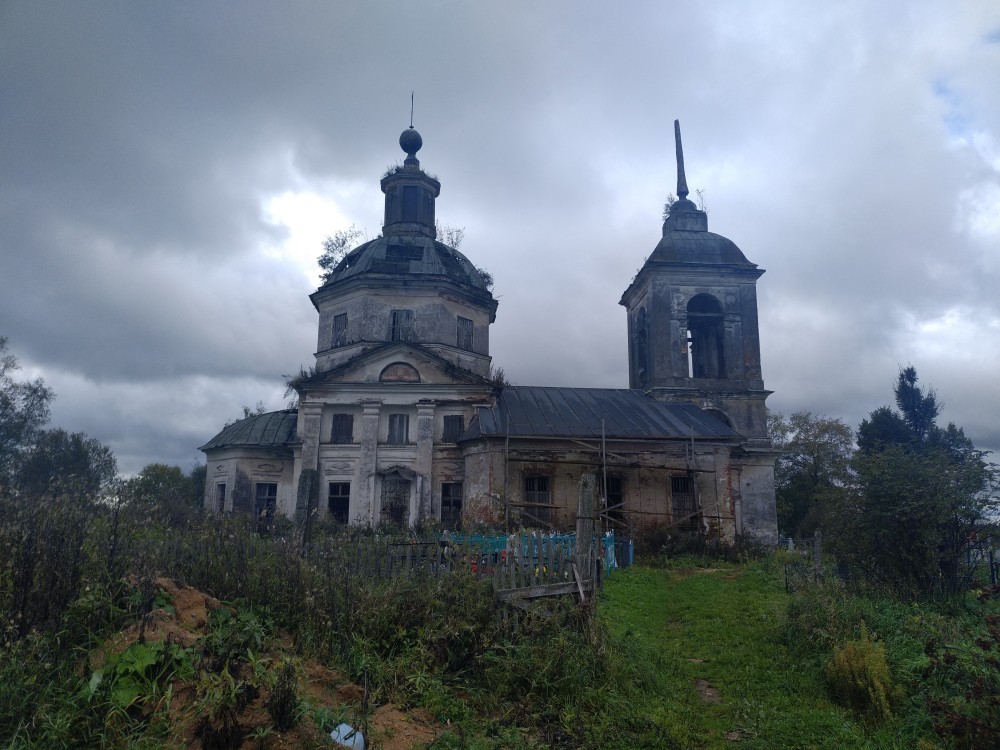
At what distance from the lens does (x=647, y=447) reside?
67.7ft

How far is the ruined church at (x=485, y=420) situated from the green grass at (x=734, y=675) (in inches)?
298

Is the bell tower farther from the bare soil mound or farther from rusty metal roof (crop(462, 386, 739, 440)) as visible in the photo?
the bare soil mound

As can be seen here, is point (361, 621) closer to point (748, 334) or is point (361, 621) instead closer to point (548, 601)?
point (548, 601)

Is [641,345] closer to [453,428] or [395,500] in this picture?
[453,428]

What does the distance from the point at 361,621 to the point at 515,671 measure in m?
1.58

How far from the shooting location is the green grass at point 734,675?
5379mm

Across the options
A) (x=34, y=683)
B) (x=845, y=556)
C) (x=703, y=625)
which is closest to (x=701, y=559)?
(x=845, y=556)

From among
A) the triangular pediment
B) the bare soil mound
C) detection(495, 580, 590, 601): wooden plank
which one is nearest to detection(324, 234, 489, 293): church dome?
the triangular pediment

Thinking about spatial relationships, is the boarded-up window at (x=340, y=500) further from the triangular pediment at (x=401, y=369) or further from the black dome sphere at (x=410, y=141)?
the black dome sphere at (x=410, y=141)

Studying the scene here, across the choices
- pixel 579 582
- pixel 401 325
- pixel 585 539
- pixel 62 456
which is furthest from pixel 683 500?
pixel 62 456

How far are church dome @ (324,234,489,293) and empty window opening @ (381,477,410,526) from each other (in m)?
7.99

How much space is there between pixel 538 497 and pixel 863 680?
14291 mm

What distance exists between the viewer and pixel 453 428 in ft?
71.2

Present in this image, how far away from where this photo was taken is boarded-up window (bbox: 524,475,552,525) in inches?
777
